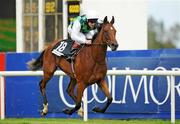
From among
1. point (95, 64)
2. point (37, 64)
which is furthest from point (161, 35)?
point (95, 64)

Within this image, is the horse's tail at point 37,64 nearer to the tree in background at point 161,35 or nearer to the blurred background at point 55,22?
the blurred background at point 55,22

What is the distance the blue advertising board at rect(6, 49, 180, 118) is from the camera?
44.7 ft

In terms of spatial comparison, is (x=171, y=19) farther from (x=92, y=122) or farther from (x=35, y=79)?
(x=92, y=122)

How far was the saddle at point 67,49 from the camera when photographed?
12.1 metres

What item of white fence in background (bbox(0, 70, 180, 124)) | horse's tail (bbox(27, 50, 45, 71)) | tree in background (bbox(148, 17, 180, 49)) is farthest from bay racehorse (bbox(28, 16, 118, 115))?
tree in background (bbox(148, 17, 180, 49))

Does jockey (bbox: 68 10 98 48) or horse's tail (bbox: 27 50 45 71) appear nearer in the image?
jockey (bbox: 68 10 98 48)

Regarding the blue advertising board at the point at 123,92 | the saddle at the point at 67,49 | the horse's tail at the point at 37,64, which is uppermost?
the saddle at the point at 67,49

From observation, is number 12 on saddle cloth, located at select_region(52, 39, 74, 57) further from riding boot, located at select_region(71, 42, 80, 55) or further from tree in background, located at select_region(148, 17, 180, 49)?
tree in background, located at select_region(148, 17, 180, 49)

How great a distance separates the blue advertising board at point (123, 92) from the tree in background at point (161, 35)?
11.4ft

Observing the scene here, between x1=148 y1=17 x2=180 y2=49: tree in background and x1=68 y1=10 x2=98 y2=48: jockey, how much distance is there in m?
5.64

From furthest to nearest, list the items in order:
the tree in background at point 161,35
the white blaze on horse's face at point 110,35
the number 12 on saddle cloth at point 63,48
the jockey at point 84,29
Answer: the tree in background at point 161,35 < the number 12 on saddle cloth at point 63,48 < the jockey at point 84,29 < the white blaze on horse's face at point 110,35

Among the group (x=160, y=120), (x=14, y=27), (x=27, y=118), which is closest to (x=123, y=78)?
(x=160, y=120)

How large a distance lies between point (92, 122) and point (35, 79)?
2445 mm

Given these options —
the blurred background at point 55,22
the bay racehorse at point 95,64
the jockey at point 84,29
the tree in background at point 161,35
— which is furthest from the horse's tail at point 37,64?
the tree in background at point 161,35
